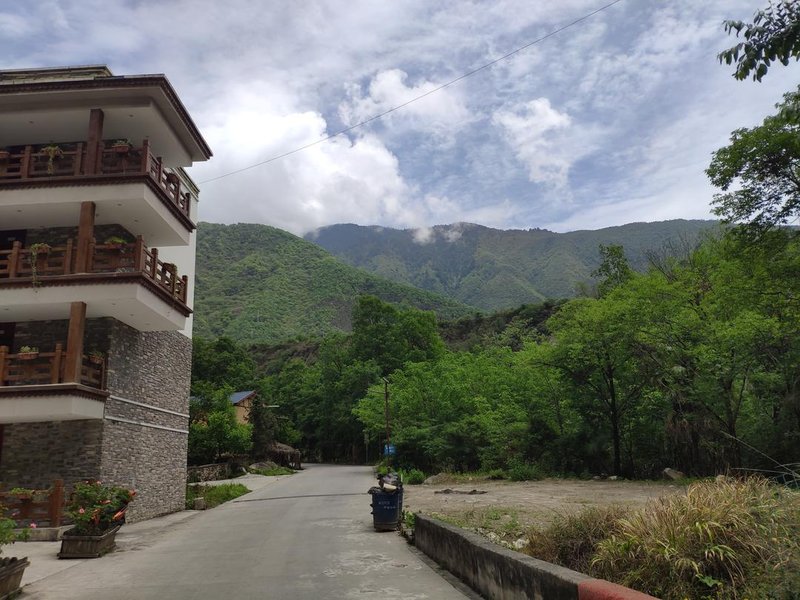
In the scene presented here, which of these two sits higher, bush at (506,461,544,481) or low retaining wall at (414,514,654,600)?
low retaining wall at (414,514,654,600)

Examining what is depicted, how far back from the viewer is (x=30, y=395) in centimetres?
Result: 1402

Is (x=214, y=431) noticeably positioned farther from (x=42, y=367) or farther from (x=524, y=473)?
(x=42, y=367)

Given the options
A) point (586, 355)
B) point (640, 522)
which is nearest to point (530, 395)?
point (586, 355)

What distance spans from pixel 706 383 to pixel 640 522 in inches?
861

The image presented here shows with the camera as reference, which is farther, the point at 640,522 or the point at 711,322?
the point at 711,322

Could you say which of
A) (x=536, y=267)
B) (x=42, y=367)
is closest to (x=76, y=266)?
(x=42, y=367)

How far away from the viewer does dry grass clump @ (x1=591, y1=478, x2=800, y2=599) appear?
394 cm

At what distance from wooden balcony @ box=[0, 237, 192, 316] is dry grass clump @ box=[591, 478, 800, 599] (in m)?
13.9

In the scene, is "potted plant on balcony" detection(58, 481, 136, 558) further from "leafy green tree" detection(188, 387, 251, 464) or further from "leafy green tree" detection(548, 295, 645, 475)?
"leafy green tree" detection(188, 387, 251, 464)

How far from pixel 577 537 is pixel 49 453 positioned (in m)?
13.9

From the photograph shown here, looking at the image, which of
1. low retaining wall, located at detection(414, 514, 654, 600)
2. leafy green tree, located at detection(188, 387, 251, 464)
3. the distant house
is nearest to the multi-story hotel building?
low retaining wall, located at detection(414, 514, 654, 600)

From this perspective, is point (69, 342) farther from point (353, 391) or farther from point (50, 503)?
point (353, 391)

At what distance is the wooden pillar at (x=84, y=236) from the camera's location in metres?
15.3

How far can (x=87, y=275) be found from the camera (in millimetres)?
15102
